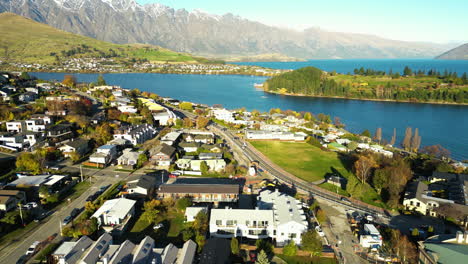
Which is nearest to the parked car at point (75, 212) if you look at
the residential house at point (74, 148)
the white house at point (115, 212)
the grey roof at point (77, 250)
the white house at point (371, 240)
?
the white house at point (115, 212)

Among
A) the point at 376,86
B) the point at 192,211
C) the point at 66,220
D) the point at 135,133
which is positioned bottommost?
the point at 66,220

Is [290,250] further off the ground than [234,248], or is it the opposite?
[234,248]

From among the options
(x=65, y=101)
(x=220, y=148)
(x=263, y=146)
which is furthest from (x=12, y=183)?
(x=263, y=146)

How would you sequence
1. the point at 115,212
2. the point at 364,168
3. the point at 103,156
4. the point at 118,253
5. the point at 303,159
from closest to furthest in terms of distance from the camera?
the point at 118,253, the point at 115,212, the point at 364,168, the point at 103,156, the point at 303,159

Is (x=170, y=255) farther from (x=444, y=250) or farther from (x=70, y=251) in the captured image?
(x=444, y=250)

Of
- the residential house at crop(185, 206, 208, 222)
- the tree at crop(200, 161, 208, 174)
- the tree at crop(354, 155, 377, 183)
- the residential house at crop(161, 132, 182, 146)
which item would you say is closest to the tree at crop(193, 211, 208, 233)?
the residential house at crop(185, 206, 208, 222)

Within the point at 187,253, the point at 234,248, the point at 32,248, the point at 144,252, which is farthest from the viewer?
the point at 32,248

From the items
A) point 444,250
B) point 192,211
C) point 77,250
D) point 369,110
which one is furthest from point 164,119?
point 369,110
